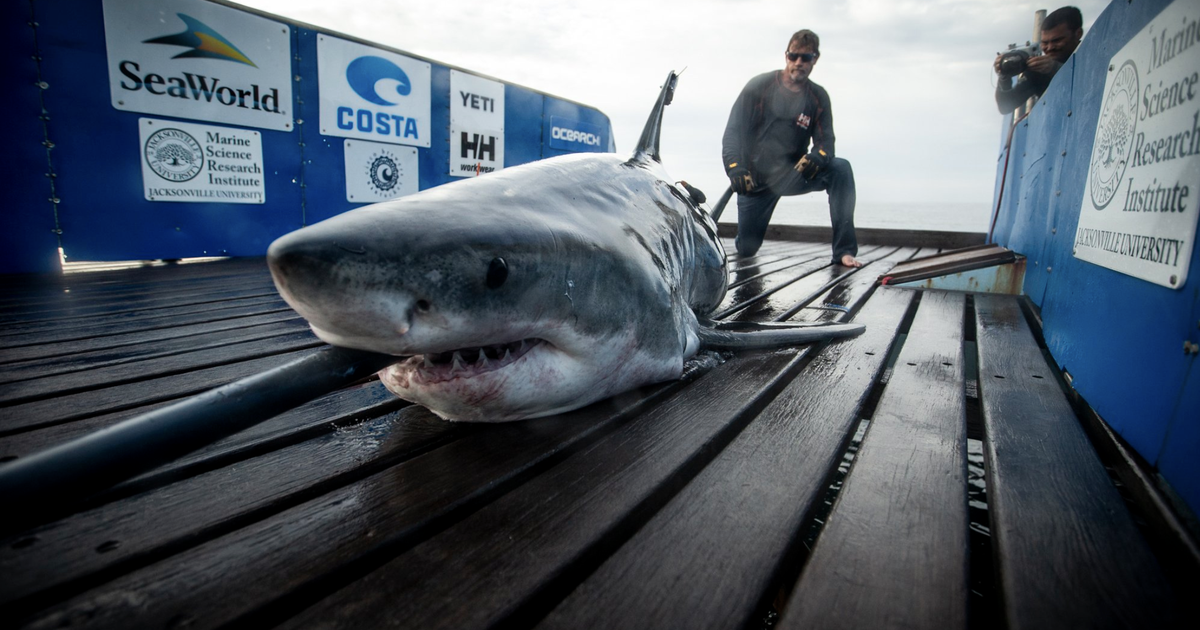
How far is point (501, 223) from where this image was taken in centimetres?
103

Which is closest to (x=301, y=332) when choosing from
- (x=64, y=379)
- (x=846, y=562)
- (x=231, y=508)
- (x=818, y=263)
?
(x=64, y=379)

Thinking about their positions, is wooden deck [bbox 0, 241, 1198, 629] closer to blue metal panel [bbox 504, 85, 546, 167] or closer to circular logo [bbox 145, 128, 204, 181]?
circular logo [bbox 145, 128, 204, 181]

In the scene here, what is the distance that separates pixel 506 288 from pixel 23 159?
444cm

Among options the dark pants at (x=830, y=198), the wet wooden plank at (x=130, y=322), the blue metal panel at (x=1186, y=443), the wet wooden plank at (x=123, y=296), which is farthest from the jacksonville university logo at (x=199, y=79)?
the blue metal panel at (x=1186, y=443)

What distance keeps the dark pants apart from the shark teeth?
4.43 m

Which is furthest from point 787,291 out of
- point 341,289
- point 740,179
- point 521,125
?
point 521,125

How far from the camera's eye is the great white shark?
817mm

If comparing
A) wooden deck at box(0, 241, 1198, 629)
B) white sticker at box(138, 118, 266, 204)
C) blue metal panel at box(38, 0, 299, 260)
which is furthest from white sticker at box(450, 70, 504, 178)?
wooden deck at box(0, 241, 1198, 629)

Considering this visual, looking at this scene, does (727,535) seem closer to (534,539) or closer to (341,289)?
(534,539)

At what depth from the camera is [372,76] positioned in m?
5.02

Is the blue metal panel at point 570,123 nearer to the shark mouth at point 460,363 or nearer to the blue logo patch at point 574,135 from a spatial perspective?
the blue logo patch at point 574,135

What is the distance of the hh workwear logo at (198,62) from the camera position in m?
3.78

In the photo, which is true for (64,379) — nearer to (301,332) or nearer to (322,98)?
(301,332)

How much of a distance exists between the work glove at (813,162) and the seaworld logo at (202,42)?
4.61 metres
